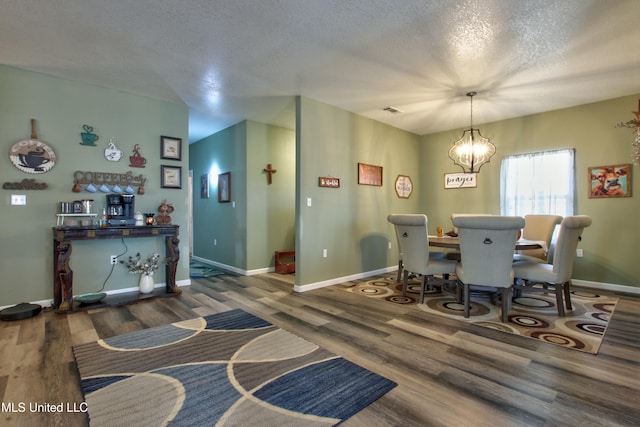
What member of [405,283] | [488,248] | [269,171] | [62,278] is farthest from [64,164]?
[488,248]

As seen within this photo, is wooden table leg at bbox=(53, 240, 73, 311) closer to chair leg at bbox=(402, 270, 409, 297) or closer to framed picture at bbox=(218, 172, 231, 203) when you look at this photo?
framed picture at bbox=(218, 172, 231, 203)

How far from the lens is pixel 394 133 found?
5.59 metres

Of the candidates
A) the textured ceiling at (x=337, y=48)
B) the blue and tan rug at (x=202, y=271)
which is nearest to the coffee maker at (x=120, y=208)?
the textured ceiling at (x=337, y=48)

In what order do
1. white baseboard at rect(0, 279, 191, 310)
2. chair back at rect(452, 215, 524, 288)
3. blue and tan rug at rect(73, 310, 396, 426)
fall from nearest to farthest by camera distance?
1. blue and tan rug at rect(73, 310, 396, 426)
2. chair back at rect(452, 215, 524, 288)
3. white baseboard at rect(0, 279, 191, 310)

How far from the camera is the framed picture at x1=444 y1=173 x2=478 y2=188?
18.1 feet

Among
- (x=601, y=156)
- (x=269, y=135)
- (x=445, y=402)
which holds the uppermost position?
(x=269, y=135)

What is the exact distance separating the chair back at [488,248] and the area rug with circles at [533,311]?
1.26 ft

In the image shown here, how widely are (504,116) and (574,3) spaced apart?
2931 mm

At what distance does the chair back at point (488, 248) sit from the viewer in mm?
2713

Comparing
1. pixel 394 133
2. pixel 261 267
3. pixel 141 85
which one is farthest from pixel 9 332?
pixel 394 133

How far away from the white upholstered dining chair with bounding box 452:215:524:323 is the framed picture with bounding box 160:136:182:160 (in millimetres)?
3589

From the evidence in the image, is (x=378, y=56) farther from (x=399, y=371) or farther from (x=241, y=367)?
(x=241, y=367)

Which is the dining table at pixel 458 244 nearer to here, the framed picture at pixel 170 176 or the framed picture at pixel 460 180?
the framed picture at pixel 460 180

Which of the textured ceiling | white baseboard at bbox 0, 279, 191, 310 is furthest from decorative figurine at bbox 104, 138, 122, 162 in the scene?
white baseboard at bbox 0, 279, 191, 310
